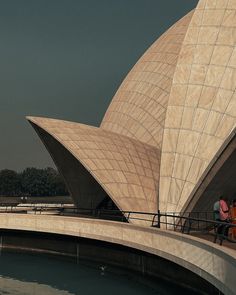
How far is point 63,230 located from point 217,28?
14541 mm

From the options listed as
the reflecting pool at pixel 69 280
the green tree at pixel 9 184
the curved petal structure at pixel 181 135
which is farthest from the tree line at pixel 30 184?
the reflecting pool at pixel 69 280

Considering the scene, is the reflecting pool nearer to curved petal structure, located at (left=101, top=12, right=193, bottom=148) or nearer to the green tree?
curved petal structure, located at (left=101, top=12, right=193, bottom=148)

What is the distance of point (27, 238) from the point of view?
95.1ft

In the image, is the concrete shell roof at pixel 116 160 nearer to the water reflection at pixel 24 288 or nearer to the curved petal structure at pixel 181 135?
the curved petal structure at pixel 181 135

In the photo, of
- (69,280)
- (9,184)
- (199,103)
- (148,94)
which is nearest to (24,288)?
(69,280)

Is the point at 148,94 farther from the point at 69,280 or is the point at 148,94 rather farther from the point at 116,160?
the point at 69,280

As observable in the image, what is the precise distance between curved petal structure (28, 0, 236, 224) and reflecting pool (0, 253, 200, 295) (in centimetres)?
397

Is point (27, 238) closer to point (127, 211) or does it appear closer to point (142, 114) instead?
point (127, 211)

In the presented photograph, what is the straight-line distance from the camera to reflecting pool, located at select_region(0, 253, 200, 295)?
19000 millimetres

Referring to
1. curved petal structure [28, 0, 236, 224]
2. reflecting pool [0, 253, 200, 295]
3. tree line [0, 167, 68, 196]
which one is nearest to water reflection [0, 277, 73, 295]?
reflecting pool [0, 253, 200, 295]

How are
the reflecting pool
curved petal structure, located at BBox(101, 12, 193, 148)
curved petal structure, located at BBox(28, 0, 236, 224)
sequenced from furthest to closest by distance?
1. curved petal structure, located at BBox(101, 12, 193, 148)
2. curved petal structure, located at BBox(28, 0, 236, 224)
3. the reflecting pool

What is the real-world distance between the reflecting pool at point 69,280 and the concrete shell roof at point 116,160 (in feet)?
14.1

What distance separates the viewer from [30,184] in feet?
436

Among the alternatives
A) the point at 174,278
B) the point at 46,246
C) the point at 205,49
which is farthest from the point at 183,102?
the point at 46,246
